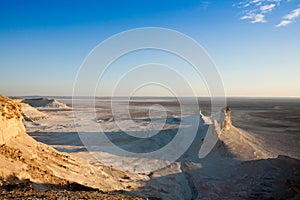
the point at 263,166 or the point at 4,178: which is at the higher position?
the point at 4,178

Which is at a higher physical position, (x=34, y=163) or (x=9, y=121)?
(x=9, y=121)

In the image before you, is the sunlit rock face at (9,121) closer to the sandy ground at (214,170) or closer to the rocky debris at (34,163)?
the rocky debris at (34,163)

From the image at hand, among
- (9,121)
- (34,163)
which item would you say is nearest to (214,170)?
(34,163)

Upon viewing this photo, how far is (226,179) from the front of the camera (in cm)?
1366

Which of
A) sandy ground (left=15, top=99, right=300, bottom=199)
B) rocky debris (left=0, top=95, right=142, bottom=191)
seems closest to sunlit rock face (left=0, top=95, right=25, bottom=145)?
rocky debris (left=0, top=95, right=142, bottom=191)

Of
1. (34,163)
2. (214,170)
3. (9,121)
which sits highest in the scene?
(9,121)

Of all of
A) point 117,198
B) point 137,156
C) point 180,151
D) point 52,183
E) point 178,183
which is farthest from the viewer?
point 180,151

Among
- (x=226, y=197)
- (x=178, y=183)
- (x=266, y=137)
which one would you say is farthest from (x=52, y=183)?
(x=266, y=137)

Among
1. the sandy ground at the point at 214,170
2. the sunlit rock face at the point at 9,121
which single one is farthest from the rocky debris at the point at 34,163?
the sandy ground at the point at 214,170

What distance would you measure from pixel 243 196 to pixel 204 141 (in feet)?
32.3

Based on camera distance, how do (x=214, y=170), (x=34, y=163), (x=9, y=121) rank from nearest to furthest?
1. (x=34, y=163)
2. (x=9, y=121)
3. (x=214, y=170)

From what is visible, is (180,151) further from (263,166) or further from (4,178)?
(4,178)

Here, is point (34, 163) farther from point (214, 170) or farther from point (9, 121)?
point (214, 170)

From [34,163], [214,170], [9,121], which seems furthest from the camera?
[214,170]
